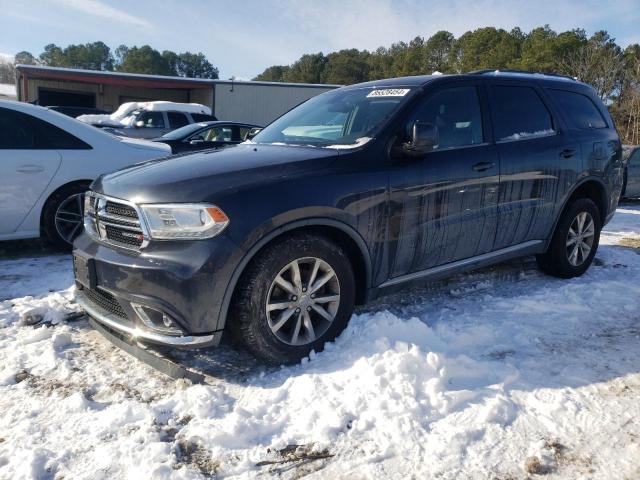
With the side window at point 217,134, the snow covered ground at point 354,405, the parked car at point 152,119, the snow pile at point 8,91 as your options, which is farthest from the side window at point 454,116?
the snow pile at point 8,91

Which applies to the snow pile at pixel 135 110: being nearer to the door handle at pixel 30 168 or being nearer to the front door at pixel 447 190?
the door handle at pixel 30 168

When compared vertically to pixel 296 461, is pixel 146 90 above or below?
above

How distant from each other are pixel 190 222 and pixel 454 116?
222 cm

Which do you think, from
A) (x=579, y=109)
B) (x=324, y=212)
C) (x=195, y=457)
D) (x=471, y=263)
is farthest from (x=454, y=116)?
(x=195, y=457)

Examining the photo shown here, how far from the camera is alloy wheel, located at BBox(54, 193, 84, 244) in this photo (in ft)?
17.7

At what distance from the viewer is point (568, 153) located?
4672 millimetres

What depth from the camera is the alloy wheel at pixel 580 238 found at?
16.3 ft

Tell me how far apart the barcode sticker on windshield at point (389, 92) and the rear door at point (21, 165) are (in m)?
3.33

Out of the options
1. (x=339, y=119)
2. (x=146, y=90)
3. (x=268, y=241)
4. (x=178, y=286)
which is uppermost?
(x=146, y=90)

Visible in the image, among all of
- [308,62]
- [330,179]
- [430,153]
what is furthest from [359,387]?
[308,62]

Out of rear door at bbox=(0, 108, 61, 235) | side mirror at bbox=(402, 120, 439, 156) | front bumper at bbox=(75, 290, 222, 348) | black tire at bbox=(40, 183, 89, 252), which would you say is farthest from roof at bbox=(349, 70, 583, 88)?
rear door at bbox=(0, 108, 61, 235)

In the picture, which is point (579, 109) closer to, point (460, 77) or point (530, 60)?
point (460, 77)

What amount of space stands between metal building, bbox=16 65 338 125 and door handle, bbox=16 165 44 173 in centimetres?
2405

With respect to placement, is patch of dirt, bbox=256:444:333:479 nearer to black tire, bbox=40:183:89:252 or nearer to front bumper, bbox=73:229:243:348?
front bumper, bbox=73:229:243:348
